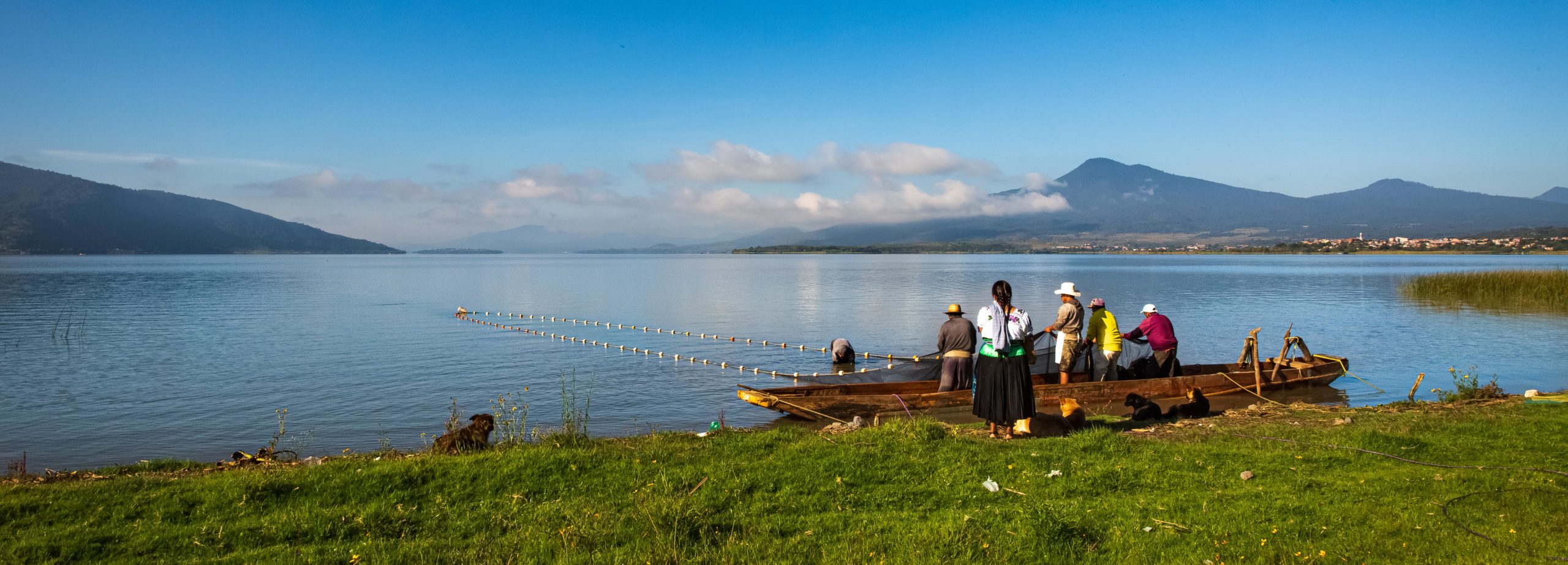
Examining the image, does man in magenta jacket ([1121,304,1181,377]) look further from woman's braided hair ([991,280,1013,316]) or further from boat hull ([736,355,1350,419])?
woman's braided hair ([991,280,1013,316])

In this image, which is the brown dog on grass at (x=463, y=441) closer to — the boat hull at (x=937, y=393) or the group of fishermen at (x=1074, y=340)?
the boat hull at (x=937, y=393)

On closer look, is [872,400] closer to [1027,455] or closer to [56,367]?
[1027,455]

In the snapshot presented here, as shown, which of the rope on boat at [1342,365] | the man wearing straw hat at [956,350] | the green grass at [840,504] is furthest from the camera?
the rope on boat at [1342,365]

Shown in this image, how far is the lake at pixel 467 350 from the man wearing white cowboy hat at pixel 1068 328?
5.57 m

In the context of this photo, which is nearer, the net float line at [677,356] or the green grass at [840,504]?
the green grass at [840,504]

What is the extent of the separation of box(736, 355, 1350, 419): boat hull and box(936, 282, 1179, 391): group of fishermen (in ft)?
1.30

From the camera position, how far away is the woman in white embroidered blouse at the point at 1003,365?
9.95 m

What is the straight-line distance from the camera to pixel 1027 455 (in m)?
8.77

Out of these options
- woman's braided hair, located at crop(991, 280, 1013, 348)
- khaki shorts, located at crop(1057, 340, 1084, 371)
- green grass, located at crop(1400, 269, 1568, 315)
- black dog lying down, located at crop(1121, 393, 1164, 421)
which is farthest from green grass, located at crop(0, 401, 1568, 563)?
green grass, located at crop(1400, 269, 1568, 315)

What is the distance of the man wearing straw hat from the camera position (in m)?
13.6

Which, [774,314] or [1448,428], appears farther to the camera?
[774,314]

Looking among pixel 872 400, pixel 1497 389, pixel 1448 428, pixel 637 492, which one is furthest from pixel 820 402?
pixel 1497 389

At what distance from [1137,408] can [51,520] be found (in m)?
13.0

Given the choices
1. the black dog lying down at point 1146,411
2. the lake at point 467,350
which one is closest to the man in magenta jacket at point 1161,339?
the black dog lying down at point 1146,411
